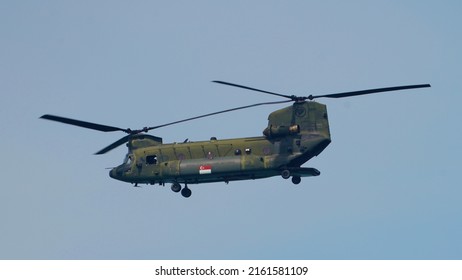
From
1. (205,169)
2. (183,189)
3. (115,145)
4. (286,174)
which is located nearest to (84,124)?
(115,145)

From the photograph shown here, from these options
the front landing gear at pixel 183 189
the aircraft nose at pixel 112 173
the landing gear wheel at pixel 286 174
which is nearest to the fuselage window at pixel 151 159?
the front landing gear at pixel 183 189

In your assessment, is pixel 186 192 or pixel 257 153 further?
pixel 186 192

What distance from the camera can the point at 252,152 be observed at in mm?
88438

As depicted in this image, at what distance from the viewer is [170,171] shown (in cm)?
9106

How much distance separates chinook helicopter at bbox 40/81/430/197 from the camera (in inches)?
3423

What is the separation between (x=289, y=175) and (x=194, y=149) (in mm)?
7796

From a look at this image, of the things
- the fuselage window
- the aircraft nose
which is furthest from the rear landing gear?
the aircraft nose

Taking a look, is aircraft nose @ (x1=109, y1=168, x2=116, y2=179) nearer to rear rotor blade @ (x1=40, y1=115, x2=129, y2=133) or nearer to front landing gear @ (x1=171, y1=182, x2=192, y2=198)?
Result: rear rotor blade @ (x1=40, y1=115, x2=129, y2=133)

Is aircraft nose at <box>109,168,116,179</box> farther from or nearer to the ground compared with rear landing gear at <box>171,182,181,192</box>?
farther from the ground

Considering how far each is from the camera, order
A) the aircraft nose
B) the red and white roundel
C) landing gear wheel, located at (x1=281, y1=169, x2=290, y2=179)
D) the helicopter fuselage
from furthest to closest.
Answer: the aircraft nose < the red and white roundel < the helicopter fuselage < landing gear wheel, located at (x1=281, y1=169, x2=290, y2=179)

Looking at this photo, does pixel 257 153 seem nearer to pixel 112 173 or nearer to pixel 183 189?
pixel 183 189
